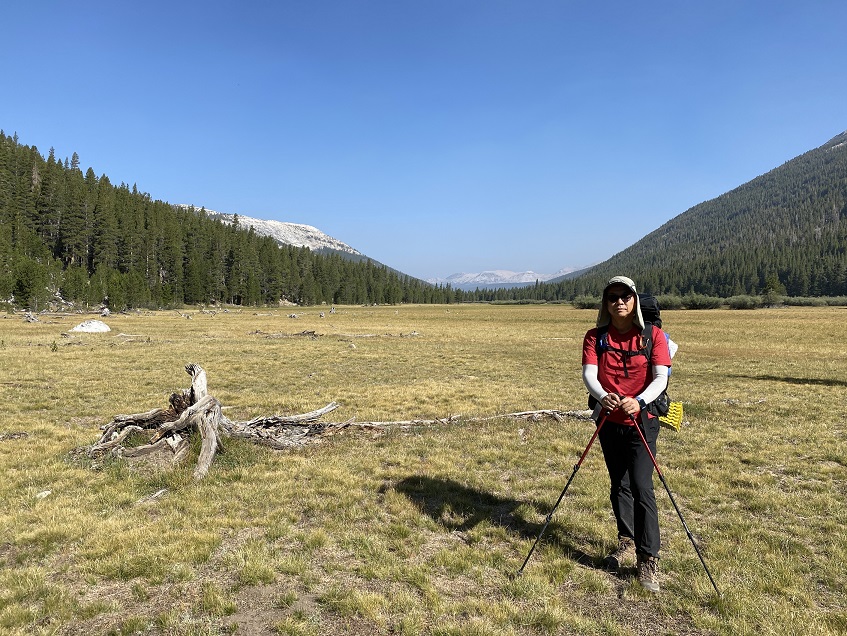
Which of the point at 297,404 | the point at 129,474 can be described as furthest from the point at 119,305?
the point at 129,474

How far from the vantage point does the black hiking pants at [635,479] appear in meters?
5.17

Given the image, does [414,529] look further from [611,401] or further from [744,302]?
[744,302]

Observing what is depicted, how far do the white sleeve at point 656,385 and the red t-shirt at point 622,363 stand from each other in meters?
0.08

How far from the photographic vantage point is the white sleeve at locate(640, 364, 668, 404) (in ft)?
16.3

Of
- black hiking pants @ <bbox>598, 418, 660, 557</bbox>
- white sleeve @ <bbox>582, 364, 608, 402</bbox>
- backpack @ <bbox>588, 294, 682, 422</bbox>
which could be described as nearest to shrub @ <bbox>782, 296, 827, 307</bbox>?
backpack @ <bbox>588, 294, 682, 422</bbox>

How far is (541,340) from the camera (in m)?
44.7

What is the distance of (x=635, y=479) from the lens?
207 inches

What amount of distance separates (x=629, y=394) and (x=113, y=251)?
128 metres

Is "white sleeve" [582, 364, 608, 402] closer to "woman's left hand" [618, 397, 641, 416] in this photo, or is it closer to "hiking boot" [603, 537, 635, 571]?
"woman's left hand" [618, 397, 641, 416]

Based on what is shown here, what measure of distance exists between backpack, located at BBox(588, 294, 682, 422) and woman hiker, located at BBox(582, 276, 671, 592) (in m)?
0.01

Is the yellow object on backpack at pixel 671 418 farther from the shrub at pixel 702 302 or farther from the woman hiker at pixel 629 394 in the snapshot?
the shrub at pixel 702 302

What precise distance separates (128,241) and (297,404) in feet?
379

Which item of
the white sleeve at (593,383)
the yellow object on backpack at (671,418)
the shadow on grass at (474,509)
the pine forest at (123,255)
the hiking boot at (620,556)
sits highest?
the pine forest at (123,255)

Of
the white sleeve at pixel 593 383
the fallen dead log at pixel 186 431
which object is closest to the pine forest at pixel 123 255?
the fallen dead log at pixel 186 431
